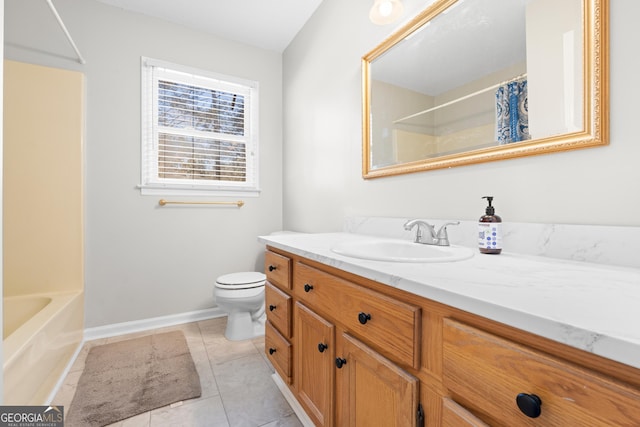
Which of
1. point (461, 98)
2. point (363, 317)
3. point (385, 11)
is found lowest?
point (363, 317)

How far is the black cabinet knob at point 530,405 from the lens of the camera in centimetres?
42

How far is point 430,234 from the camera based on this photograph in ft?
3.92

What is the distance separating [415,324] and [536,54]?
980mm

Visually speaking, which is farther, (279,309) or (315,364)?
(279,309)

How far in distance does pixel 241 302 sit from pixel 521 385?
1833 millimetres

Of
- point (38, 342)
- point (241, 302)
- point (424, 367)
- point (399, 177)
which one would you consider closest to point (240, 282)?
point (241, 302)

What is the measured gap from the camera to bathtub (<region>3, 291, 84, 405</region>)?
115 cm

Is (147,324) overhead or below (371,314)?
below

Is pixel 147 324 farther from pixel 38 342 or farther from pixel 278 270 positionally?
pixel 278 270

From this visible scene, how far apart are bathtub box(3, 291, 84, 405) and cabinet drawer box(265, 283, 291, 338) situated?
1.00 metres

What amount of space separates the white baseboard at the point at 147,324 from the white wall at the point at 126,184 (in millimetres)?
42

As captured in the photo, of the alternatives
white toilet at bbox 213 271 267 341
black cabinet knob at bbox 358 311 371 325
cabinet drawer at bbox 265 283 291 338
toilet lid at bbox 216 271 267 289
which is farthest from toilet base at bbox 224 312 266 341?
black cabinet knob at bbox 358 311 371 325

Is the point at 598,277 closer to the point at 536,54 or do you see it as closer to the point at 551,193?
the point at 551,193

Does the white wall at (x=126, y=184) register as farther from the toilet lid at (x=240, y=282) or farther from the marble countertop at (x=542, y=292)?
the marble countertop at (x=542, y=292)
